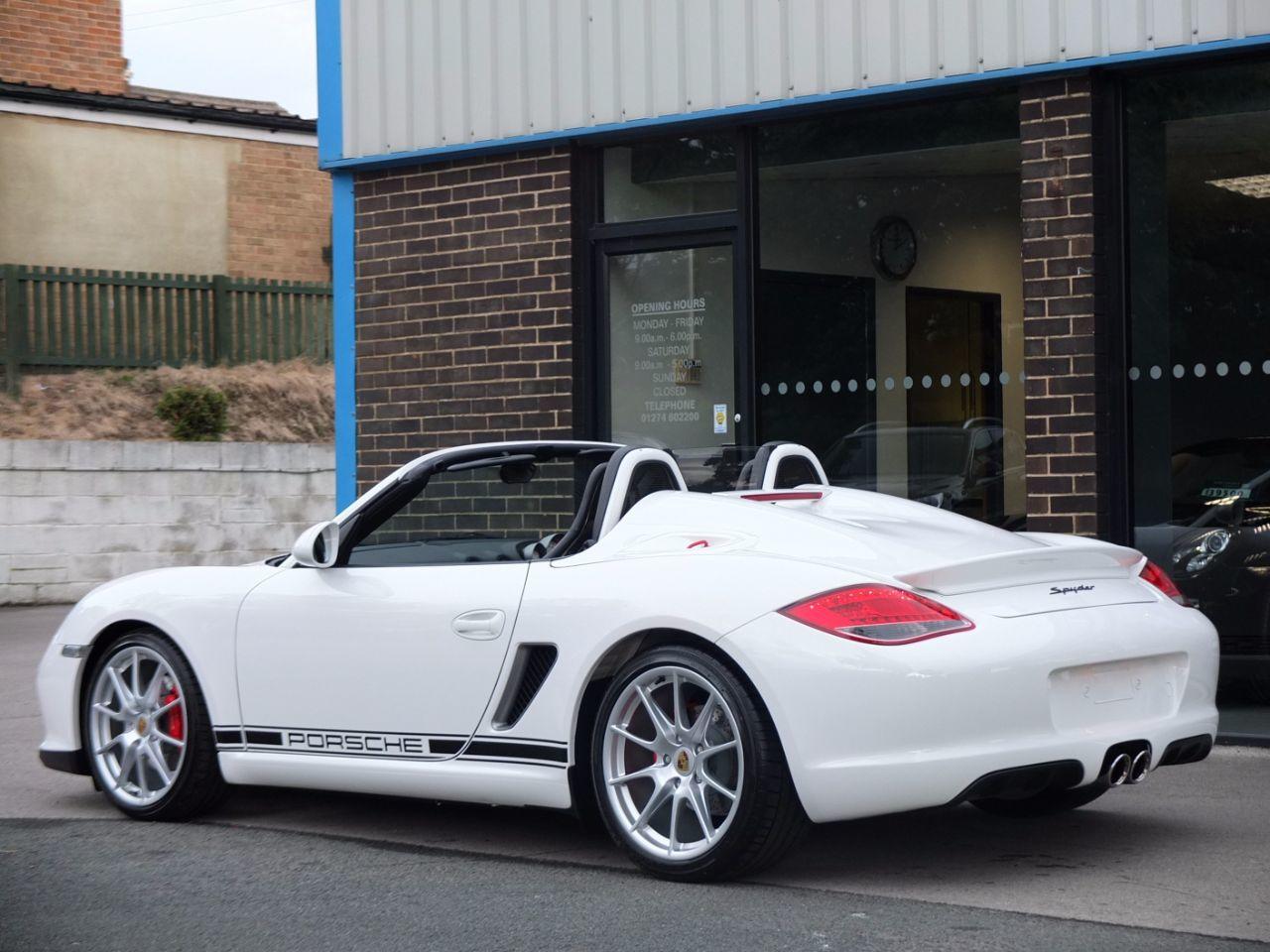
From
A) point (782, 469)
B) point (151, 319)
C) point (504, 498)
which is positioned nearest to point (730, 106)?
point (782, 469)

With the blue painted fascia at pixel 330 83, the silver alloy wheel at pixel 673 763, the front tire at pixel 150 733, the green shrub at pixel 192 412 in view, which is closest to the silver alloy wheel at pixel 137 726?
the front tire at pixel 150 733

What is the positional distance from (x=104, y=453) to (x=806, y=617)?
12318 mm

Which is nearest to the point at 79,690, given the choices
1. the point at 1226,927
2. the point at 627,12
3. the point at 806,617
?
the point at 806,617

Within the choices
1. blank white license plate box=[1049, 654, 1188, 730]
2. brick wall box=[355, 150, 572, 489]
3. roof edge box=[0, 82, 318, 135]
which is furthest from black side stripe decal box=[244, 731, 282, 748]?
roof edge box=[0, 82, 318, 135]

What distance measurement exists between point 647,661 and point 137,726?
2.22 m

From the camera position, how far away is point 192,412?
56.6ft

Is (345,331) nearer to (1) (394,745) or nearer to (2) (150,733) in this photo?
(2) (150,733)

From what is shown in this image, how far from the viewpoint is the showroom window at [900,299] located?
904 centimetres

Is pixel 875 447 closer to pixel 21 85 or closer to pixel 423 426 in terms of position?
pixel 423 426

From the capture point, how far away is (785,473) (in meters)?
6.39

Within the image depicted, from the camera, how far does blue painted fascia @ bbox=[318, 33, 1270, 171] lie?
8.29 m

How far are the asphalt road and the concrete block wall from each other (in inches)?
375

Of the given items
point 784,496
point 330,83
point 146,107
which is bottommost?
point 784,496

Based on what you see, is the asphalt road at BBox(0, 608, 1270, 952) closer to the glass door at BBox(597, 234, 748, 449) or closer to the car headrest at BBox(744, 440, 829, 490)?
the car headrest at BBox(744, 440, 829, 490)
